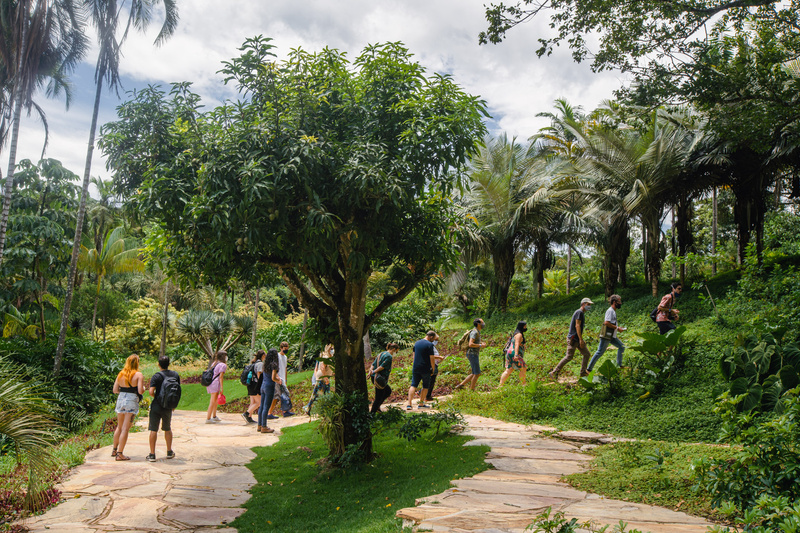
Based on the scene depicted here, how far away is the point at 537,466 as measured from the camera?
247 inches

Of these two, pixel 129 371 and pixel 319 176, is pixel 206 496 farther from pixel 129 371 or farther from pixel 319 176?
Result: pixel 319 176

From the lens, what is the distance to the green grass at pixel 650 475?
15.5ft

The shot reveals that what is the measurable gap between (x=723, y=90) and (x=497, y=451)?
687 cm

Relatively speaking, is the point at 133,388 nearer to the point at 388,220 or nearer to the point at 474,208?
the point at 388,220

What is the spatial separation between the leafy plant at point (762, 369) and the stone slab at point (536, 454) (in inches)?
80.3

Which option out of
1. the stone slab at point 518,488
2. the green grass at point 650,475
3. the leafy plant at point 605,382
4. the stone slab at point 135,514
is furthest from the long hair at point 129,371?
the leafy plant at point 605,382

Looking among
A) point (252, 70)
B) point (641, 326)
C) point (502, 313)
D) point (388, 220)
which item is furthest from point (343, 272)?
point (502, 313)

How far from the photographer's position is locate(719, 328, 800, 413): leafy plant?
629cm

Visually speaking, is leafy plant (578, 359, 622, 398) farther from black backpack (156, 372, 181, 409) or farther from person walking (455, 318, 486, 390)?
black backpack (156, 372, 181, 409)

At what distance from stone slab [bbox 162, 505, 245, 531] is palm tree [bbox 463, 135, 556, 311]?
13782 mm

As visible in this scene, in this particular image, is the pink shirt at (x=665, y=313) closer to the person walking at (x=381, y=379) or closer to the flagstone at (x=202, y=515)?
the person walking at (x=381, y=379)

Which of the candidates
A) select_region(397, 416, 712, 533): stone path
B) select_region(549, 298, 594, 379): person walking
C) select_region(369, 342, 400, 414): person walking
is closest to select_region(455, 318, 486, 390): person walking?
select_region(549, 298, 594, 379): person walking

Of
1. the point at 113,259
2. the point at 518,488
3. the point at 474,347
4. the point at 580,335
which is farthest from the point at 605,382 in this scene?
the point at 113,259

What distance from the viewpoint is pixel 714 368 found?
8367 millimetres
